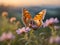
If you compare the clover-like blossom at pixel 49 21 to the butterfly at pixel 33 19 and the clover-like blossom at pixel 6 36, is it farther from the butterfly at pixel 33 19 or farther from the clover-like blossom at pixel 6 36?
the clover-like blossom at pixel 6 36

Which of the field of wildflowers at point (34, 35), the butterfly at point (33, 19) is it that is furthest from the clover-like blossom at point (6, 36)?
the butterfly at point (33, 19)

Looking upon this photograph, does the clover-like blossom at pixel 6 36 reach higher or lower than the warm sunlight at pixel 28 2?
lower

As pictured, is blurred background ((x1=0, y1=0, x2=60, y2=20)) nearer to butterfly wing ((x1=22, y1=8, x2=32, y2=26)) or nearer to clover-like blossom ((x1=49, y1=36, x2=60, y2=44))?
butterfly wing ((x1=22, y1=8, x2=32, y2=26))

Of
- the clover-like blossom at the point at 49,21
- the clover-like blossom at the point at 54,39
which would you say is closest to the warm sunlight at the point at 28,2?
the clover-like blossom at the point at 49,21

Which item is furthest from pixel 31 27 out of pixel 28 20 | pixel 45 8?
pixel 45 8

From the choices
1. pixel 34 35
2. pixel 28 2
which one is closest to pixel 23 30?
pixel 34 35

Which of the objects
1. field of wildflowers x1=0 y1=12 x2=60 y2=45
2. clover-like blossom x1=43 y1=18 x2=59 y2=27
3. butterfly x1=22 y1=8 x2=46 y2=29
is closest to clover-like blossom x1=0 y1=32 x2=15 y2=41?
field of wildflowers x1=0 y1=12 x2=60 y2=45

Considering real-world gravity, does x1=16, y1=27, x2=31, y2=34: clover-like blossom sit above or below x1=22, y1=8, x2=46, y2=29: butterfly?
below

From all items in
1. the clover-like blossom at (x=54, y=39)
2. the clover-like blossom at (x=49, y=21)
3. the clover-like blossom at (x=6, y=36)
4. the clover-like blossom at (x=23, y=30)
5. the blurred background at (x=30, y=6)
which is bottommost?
the clover-like blossom at (x=54, y=39)

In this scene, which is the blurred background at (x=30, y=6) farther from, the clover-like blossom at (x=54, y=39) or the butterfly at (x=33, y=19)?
the clover-like blossom at (x=54, y=39)

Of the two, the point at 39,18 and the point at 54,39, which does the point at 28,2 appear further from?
the point at 54,39
